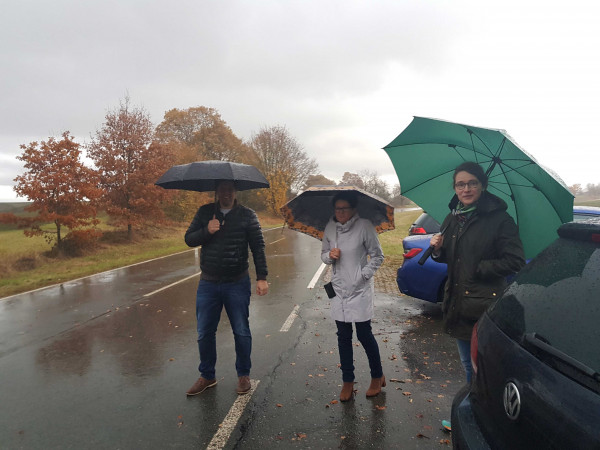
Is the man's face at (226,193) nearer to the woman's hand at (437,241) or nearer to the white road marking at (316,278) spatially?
the woman's hand at (437,241)

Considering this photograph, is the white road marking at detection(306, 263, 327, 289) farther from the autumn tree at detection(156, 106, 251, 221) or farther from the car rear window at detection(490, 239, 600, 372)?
the autumn tree at detection(156, 106, 251, 221)

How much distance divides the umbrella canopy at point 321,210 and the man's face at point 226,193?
0.55 m

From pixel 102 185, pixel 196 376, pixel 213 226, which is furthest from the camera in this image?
pixel 102 185

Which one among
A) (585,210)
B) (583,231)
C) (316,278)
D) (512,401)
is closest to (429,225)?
(316,278)

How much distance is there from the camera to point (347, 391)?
3.45 meters

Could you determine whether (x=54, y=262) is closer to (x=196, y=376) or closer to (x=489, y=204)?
(x=196, y=376)

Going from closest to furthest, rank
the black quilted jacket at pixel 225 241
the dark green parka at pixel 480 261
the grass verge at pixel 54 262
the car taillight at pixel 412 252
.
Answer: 1. the dark green parka at pixel 480 261
2. the black quilted jacket at pixel 225 241
3. the car taillight at pixel 412 252
4. the grass verge at pixel 54 262

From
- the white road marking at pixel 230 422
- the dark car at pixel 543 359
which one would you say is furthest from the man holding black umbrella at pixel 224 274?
the dark car at pixel 543 359

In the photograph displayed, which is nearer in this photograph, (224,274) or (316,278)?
(224,274)

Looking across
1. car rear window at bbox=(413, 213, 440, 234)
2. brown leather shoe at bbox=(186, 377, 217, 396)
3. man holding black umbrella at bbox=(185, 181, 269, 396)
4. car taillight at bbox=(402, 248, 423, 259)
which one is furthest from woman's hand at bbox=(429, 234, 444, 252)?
car rear window at bbox=(413, 213, 440, 234)

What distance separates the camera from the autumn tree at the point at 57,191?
48.5 feet

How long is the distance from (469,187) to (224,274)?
2.30 m

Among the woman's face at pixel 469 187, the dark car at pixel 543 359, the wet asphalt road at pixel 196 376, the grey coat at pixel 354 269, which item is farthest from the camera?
the grey coat at pixel 354 269

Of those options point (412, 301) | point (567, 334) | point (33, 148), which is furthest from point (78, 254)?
point (567, 334)
